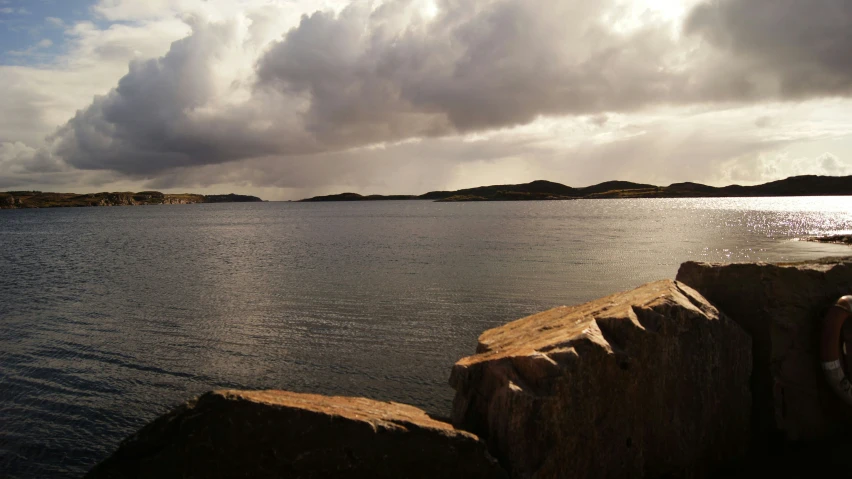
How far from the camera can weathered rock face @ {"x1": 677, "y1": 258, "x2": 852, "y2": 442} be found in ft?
30.3

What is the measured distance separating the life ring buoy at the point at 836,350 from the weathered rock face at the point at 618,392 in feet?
4.07

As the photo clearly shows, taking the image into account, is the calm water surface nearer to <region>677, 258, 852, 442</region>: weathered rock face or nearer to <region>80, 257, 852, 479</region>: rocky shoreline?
<region>80, 257, 852, 479</region>: rocky shoreline

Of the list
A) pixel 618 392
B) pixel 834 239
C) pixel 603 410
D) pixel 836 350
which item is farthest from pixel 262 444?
pixel 834 239

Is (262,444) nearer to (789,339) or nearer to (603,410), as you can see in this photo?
(603,410)

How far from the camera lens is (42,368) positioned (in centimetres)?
1680

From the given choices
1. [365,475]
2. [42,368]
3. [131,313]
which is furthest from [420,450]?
[131,313]

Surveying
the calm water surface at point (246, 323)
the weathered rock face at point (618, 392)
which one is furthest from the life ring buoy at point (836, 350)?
the calm water surface at point (246, 323)

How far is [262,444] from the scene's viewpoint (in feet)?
22.7

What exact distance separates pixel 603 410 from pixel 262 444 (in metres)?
4.55

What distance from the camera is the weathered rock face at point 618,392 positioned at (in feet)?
24.6

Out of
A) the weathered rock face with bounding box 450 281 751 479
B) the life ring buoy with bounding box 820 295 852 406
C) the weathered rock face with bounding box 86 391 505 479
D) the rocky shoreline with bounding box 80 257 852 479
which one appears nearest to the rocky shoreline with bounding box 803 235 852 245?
the life ring buoy with bounding box 820 295 852 406

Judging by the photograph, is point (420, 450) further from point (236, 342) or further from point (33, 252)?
point (33, 252)

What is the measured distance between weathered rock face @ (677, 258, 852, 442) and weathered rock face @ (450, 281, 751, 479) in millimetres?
470

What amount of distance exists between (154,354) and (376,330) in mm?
7255
